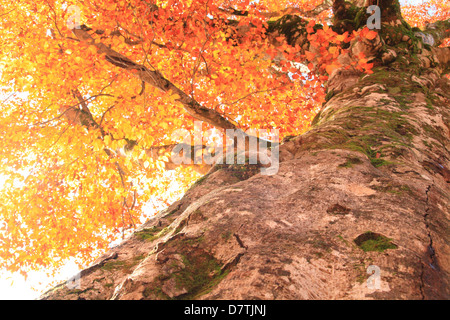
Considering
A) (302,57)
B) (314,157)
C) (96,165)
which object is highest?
(302,57)

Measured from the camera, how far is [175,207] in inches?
128

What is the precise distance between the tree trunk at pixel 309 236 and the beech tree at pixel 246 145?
1 cm

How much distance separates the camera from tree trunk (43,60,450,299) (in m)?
1.50

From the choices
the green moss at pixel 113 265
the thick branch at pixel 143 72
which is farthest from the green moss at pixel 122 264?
the thick branch at pixel 143 72

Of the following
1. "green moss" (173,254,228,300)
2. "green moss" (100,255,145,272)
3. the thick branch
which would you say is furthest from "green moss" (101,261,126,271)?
the thick branch

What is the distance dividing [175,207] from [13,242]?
29.9 ft

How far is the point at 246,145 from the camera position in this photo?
15.0ft

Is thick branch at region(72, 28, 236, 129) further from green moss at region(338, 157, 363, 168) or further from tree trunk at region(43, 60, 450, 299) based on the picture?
green moss at region(338, 157, 363, 168)

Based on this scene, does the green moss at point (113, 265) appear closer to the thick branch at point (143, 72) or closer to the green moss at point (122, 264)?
the green moss at point (122, 264)

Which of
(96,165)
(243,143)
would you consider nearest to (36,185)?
(96,165)

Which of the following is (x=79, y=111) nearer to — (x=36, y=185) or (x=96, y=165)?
(x=96, y=165)

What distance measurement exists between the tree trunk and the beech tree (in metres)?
0.01

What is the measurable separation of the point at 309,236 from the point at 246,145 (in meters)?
2.81

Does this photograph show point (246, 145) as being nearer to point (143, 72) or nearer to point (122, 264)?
point (143, 72)
